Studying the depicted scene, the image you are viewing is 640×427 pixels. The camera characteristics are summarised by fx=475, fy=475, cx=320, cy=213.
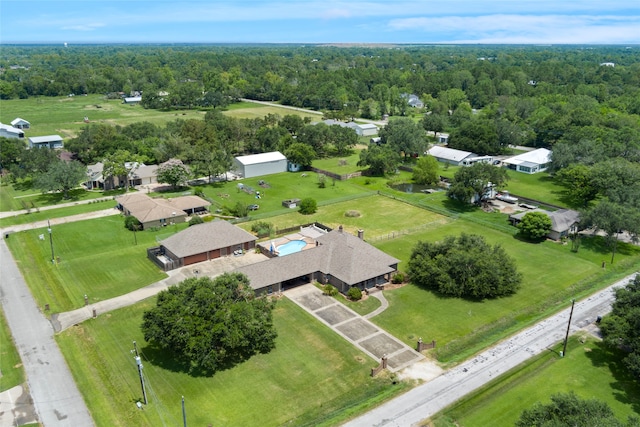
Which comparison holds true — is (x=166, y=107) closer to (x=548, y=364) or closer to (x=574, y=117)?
(x=574, y=117)

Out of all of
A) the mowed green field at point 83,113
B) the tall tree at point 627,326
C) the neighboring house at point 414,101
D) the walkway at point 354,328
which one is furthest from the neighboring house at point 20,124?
the tall tree at point 627,326

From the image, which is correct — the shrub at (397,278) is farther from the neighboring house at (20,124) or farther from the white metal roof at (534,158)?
the neighboring house at (20,124)

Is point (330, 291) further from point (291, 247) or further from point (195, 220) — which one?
point (195, 220)

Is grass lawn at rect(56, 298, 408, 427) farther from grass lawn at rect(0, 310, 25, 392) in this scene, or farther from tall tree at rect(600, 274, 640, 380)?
tall tree at rect(600, 274, 640, 380)

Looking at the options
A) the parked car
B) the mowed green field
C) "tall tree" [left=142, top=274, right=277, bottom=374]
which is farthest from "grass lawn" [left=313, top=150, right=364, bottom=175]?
"tall tree" [left=142, top=274, right=277, bottom=374]

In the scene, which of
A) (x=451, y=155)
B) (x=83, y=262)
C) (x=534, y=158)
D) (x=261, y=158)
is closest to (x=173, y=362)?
(x=83, y=262)
